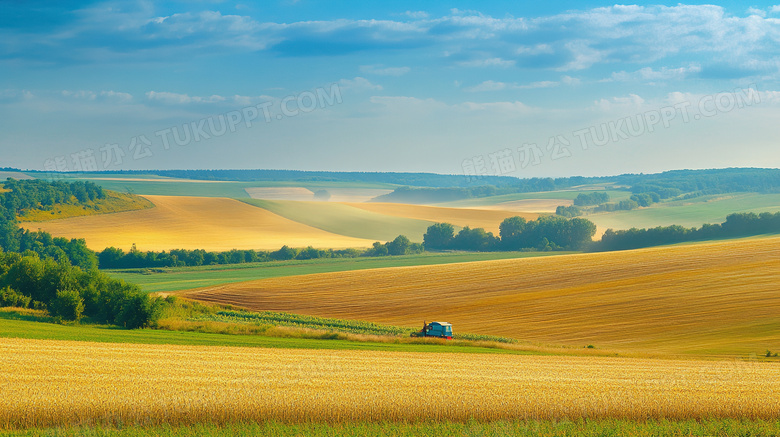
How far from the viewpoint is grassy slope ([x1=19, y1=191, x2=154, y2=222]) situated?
116750mm

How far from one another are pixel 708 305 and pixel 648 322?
4.58m

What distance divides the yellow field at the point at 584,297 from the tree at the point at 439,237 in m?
47.6

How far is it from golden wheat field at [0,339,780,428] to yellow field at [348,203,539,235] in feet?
354

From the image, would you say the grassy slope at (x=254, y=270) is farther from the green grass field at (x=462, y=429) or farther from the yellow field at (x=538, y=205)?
the yellow field at (x=538, y=205)

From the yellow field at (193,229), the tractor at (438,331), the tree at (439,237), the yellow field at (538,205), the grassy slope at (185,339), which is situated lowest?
the tractor at (438,331)

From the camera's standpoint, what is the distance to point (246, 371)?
20297 millimetres

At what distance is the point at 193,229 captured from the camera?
117 metres

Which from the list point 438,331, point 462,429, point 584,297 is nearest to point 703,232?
→ point 584,297

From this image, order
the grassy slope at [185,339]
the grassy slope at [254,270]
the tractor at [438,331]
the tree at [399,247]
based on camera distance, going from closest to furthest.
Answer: the grassy slope at [185,339]
the tractor at [438,331]
the grassy slope at [254,270]
the tree at [399,247]

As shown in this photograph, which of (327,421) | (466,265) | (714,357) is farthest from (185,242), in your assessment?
Result: (327,421)

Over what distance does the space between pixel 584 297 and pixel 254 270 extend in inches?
1922

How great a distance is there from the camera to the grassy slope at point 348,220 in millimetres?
132125

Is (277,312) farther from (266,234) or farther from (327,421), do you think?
(266,234)

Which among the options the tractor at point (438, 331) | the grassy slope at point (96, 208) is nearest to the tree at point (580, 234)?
the tractor at point (438, 331)
